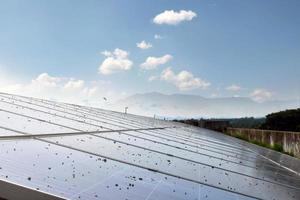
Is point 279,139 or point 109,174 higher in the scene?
point 279,139

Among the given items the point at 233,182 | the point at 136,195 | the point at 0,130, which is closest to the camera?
the point at 136,195

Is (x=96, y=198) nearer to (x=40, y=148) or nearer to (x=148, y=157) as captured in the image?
(x=40, y=148)

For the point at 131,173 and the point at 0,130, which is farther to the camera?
the point at 0,130

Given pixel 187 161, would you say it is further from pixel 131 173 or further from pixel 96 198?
pixel 96 198

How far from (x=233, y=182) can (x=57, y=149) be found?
208 centimetres

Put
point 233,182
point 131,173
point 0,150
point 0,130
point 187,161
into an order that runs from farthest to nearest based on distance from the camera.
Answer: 1. point 187,161
2. point 233,182
3. point 0,130
4. point 131,173
5. point 0,150

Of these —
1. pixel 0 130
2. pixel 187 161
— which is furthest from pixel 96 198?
pixel 187 161

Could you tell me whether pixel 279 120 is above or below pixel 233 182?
above

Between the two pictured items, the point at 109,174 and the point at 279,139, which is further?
the point at 279,139

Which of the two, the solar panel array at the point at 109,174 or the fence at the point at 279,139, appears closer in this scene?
the solar panel array at the point at 109,174

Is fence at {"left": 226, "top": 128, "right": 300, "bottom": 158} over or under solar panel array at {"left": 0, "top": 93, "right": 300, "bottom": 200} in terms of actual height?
over

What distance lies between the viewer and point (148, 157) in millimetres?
5453

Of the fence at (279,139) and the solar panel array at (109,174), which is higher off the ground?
the fence at (279,139)

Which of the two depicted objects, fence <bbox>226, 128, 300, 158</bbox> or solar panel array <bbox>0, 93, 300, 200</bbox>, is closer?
solar panel array <bbox>0, 93, 300, 200</bbox>
